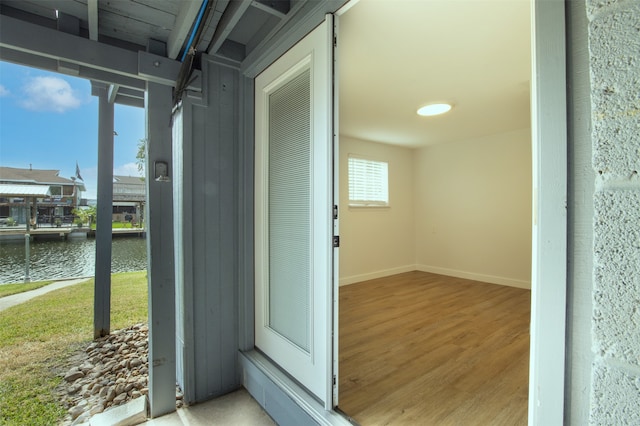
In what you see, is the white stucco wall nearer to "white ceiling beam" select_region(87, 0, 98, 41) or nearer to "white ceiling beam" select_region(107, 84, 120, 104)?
"white ceiling beam" select_region(87, 0, 98, 41)

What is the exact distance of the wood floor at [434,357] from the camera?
171 cm

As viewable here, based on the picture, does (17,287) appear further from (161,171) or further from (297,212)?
(297,212)

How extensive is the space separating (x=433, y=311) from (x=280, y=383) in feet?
7.61

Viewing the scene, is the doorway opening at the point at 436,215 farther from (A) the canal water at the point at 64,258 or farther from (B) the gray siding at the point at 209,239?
(A) the canal water at the point at 64,258

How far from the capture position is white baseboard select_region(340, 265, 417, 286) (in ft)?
15.0

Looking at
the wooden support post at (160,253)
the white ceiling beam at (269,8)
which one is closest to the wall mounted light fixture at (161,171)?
the wooden support post at (160,253)

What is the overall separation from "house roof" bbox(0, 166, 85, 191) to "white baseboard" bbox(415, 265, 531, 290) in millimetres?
5366

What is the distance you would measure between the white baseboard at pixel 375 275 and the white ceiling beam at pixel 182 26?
3660 mm

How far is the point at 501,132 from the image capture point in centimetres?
442

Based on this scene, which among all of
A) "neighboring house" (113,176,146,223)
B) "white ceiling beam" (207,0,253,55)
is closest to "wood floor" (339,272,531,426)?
"neighboring house" (113,176,146,223)

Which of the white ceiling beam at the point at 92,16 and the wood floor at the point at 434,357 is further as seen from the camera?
the wood floor at the point at 434,357

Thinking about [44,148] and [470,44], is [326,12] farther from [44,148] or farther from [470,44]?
[44,148]

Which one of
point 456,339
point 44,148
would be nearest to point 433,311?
point 456,339

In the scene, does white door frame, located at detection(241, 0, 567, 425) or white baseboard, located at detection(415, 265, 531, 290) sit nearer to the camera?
white door frame, located at detection(241, 0, 567, 425)
